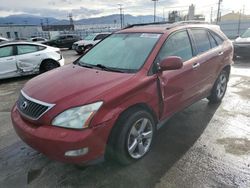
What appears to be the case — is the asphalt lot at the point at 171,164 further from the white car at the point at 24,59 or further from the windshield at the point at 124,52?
the white car at the point at 24,59

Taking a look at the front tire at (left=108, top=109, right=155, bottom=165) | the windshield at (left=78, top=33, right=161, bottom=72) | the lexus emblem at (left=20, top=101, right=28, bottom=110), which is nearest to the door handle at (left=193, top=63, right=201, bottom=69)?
the windshield at (left=78, top=33, right=161, bottom=72)

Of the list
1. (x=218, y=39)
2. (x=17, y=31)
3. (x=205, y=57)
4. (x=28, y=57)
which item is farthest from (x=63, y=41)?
(x=17, y=31)

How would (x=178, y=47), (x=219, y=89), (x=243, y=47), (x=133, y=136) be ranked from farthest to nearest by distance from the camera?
(x=243, y=47)
(x=219, y=89)
(x=178, y=47)
(x=133, y=136)

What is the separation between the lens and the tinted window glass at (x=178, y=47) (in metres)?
3.30

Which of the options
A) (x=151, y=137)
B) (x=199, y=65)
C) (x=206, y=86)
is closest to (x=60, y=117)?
(x=151, y=137)

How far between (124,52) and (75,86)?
3.40ft

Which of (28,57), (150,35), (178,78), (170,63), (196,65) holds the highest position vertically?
A: (150,35)

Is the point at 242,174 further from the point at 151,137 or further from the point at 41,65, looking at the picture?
the point at 41,65

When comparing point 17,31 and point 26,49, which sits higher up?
point 17,31

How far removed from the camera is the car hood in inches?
97.9

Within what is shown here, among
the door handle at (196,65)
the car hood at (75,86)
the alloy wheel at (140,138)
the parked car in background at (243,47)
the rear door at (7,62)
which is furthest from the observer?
the parked car in background at (243,47)

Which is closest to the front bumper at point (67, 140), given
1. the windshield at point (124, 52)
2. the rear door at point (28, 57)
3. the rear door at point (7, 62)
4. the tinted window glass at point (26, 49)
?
the windshield at point (124, 52)

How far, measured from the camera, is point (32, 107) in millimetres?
2617

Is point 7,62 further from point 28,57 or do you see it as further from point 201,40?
point 201,40
